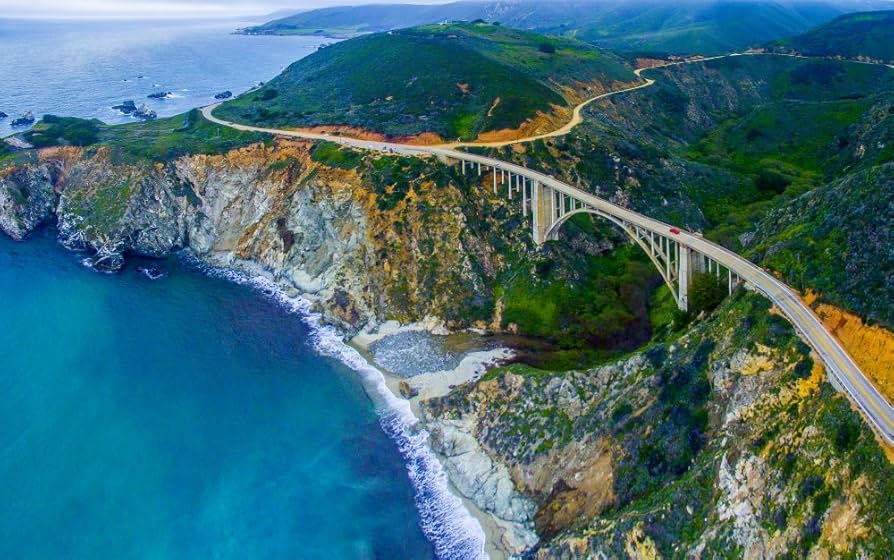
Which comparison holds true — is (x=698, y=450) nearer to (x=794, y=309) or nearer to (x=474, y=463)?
(x=794, y=309)

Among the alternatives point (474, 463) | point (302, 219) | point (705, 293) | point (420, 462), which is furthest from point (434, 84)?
point (474, 463)

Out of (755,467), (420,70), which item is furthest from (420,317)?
(420,70)

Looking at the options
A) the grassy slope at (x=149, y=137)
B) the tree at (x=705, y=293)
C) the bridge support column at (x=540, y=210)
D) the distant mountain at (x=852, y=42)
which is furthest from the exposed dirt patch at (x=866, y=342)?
the distant mountain at (x=852, y=42)

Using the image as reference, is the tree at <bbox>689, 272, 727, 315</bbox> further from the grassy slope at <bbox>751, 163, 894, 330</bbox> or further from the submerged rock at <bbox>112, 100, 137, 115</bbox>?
the submerged rock at <bbox>112, 100, 137, 115</bbox>

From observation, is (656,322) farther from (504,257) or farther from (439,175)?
(439,175)

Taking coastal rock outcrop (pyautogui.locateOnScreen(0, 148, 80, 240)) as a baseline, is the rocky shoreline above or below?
below

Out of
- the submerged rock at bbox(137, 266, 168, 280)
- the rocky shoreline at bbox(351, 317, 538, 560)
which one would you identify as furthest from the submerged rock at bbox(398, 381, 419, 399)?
the submerged rock at bbox(137, 266, 168, 280)
